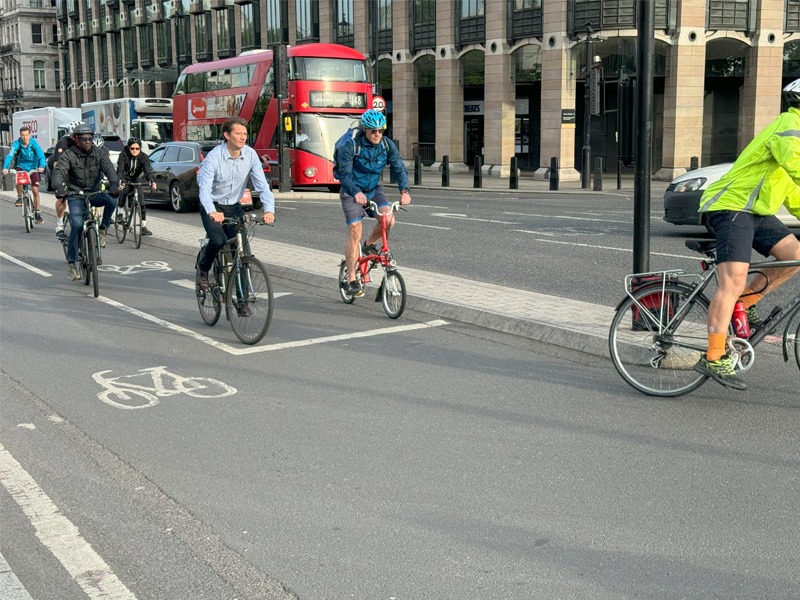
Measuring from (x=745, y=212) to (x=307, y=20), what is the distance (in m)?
47.5

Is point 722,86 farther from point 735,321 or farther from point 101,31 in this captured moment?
point 101,31

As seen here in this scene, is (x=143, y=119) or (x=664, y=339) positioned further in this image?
(x=143, y=119)

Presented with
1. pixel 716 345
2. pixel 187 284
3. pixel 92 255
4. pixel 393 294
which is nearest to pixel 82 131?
pixel 92 255

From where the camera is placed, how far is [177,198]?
72.9 ft

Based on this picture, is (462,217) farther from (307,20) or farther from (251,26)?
(251,26)

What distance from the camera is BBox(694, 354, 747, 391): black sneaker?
5.93m

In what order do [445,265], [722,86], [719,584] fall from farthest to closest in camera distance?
[722,86] < [445,265] < [719,584]

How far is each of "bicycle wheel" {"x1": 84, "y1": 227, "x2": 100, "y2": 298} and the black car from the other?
1072 centimetres

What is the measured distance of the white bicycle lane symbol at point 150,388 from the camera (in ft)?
20.8

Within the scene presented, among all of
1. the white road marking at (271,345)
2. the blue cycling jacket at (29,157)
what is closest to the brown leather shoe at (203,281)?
the white road marking at (271,345)

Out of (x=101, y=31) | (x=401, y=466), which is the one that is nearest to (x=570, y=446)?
(x=401, y=466)

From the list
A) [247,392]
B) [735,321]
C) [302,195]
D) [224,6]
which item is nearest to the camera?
[735,321]

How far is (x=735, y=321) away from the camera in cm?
604

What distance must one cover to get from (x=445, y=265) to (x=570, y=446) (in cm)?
755
